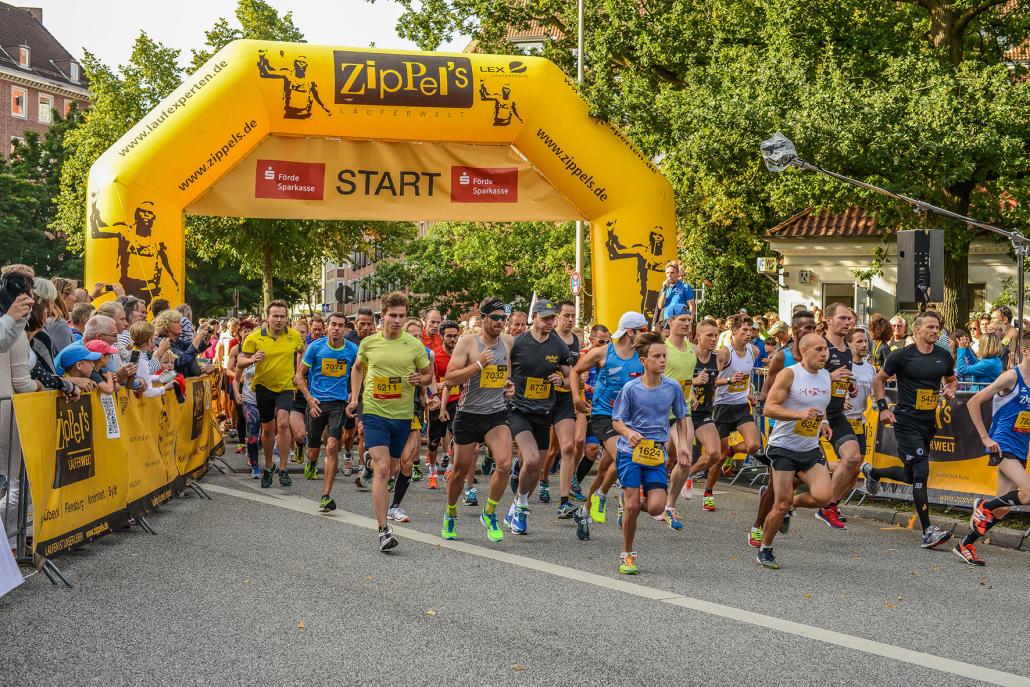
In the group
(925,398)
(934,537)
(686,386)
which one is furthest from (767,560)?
(686,386)

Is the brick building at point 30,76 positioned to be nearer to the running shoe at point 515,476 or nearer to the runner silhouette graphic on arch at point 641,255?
the runner silhouette graphic on arch at point 641,255

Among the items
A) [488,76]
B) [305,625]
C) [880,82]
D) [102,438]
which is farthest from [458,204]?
[305,625]

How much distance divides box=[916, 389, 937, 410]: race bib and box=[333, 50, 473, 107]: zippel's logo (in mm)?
8694

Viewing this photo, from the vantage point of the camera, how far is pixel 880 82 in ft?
71.4

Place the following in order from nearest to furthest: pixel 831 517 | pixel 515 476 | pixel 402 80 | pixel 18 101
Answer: pixel 831 517 < pixel 515 476 < pixel 402 80 < pixel 18 101

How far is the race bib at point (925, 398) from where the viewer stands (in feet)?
34.2

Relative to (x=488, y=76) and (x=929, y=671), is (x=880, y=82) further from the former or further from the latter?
(x=929, y=671)

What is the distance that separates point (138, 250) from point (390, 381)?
7.67 m

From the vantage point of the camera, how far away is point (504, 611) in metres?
7.11

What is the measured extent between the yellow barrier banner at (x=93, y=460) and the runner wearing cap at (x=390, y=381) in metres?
1.95

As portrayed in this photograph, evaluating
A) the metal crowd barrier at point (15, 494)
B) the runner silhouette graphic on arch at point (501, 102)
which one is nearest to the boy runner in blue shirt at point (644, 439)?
the metal crowd barrier at point (15, 494)

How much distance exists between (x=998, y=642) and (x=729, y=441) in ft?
24.0

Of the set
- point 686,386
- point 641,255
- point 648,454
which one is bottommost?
point 648,454

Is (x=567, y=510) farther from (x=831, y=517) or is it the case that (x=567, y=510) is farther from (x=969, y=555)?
(x=969, y=555)
